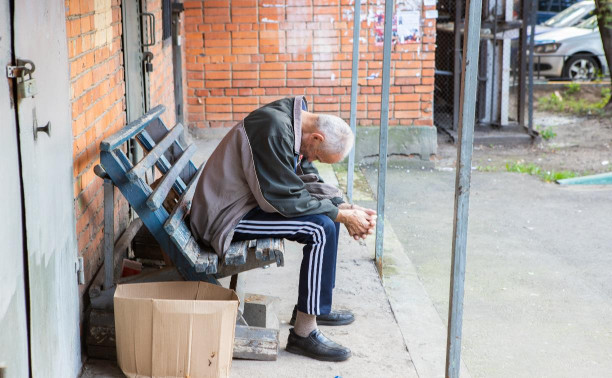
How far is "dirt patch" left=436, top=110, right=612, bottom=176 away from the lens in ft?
29.2

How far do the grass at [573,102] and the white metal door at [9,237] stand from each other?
36.2ft

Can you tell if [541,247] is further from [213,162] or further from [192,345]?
[192,345]

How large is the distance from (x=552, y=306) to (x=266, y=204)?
2397 mm

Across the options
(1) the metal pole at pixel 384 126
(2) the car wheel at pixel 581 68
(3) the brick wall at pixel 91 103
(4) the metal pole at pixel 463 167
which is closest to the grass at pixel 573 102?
(2) the car wheel at pixel 581 68

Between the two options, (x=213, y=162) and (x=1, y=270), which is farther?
(x=213, y=162)

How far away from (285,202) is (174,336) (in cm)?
78

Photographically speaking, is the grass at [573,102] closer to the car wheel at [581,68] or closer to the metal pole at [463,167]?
the car wheel at [581,68]

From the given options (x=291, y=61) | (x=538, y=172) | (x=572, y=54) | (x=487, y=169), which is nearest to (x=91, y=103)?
(x=291, y=61)

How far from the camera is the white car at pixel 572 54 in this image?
46.5 ft

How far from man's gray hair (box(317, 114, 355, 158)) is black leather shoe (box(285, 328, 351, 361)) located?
86 centimetres

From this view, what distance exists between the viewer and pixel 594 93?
1345cm

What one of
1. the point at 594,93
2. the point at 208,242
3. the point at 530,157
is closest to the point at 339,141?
the point at 208,242

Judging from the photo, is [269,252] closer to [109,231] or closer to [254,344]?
[254,344]

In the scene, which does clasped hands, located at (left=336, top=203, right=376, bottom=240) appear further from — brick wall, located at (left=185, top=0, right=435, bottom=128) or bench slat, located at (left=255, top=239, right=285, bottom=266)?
brick wall, located at (left=185, top=0, right=435, bottom=128)
